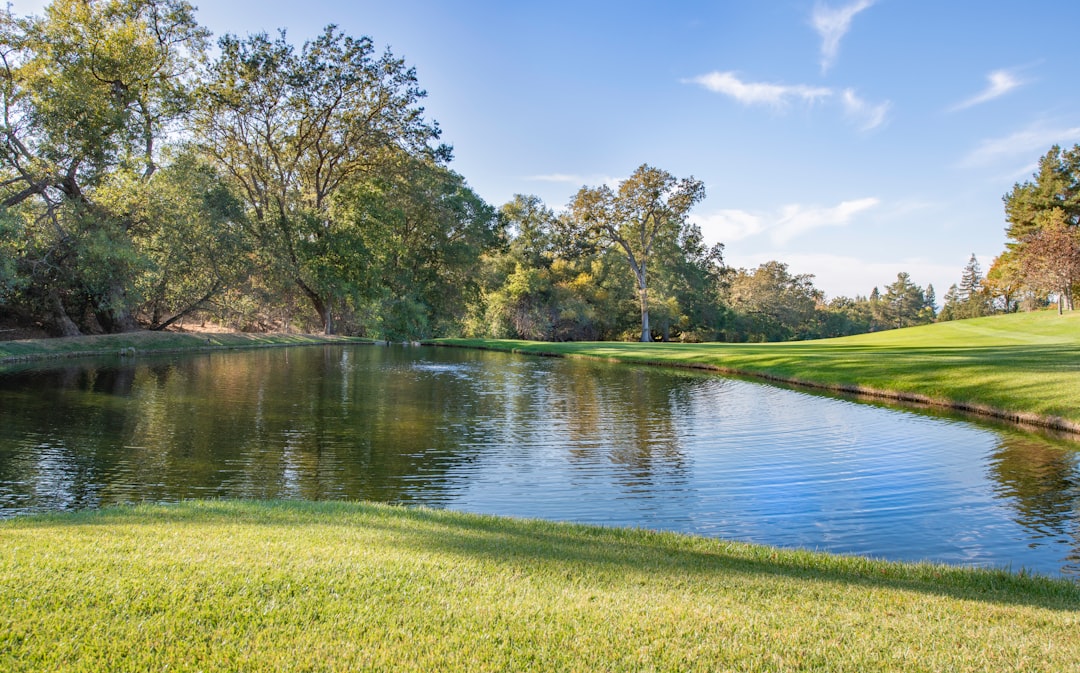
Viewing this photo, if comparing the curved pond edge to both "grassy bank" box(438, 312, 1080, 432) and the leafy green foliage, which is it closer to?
"grassy bank" box(438, 312, 1080, 432)

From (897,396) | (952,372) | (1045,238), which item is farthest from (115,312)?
(1045,238)

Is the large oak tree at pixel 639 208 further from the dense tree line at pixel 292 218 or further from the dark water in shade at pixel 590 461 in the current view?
the dark water in shade at pixel 590 461

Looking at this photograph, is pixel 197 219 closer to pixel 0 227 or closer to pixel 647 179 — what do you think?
pixel 0 227

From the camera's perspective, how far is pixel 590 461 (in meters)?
10.2

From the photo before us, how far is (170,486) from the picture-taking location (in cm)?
805

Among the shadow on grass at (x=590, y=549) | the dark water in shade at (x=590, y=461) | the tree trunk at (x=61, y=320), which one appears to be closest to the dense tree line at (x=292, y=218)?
the tree trunk at (x=61, y=320)

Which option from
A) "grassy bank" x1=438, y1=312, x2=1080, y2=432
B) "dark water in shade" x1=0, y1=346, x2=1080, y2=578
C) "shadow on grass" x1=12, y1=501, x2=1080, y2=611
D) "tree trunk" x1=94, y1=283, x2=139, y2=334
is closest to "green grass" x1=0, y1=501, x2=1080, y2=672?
"shadow on grass" x1=12, y1=501, x2=1080, y2=611

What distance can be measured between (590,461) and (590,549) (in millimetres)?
4792

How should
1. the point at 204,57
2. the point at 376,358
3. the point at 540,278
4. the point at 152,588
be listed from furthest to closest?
the point at 540,278, the point at 204,57, the point at 376,358, the point at 152,588

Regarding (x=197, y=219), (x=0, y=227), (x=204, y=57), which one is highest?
(x=204, y=57)

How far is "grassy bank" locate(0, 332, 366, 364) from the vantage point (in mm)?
25756

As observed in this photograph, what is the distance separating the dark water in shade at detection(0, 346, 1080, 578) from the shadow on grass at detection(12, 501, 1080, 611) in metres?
1.13

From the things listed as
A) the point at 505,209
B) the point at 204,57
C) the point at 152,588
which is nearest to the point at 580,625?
the point at 152,588

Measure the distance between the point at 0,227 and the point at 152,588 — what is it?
24508mm
